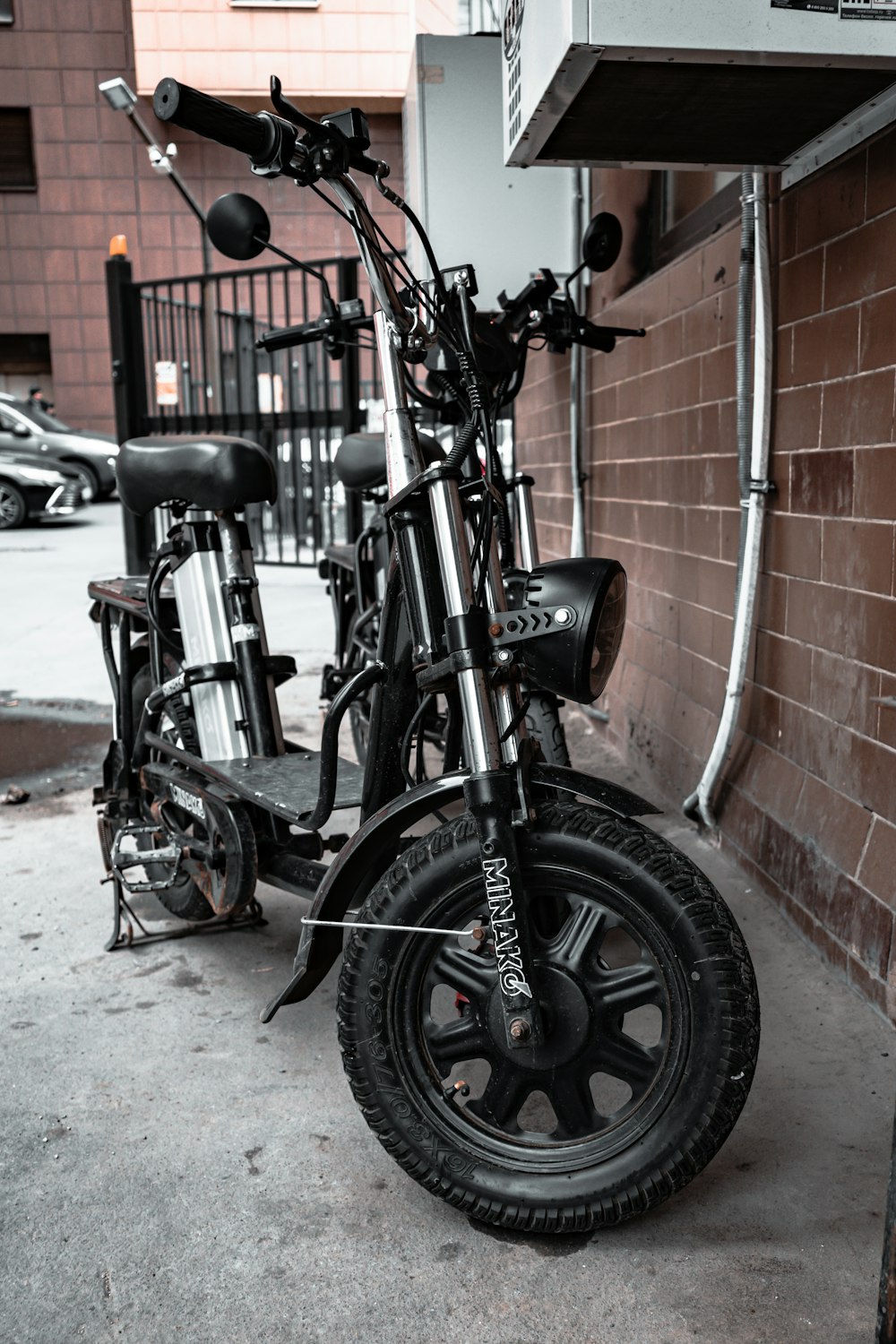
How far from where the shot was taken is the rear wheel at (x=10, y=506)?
553 inches

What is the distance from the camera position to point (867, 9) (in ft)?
6.30

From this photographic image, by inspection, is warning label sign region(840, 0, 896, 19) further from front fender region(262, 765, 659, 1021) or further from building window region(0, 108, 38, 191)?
building window region(0, 108, 38, 191)

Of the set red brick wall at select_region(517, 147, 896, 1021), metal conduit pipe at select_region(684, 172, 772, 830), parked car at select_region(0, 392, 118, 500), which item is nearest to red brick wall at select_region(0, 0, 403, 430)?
parked car at select_region(0, 392, 118, 500)

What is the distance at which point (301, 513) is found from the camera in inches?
473

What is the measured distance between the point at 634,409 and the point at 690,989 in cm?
288

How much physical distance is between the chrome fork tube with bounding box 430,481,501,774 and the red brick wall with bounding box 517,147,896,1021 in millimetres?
1057

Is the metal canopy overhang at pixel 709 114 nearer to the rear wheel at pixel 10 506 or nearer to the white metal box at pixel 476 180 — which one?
the white metal box at pixel 476 180

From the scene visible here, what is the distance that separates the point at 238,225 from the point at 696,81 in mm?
883

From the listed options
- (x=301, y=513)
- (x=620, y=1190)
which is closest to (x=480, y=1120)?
(x=620, y=1190)

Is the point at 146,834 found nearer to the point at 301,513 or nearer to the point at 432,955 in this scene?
the point at 432,955

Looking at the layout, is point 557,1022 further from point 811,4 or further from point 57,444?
point 57,444

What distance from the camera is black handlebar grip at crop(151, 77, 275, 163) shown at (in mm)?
1632

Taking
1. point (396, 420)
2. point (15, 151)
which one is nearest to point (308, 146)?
point (396, 420)

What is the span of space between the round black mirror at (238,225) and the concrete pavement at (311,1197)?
5.21 ft
